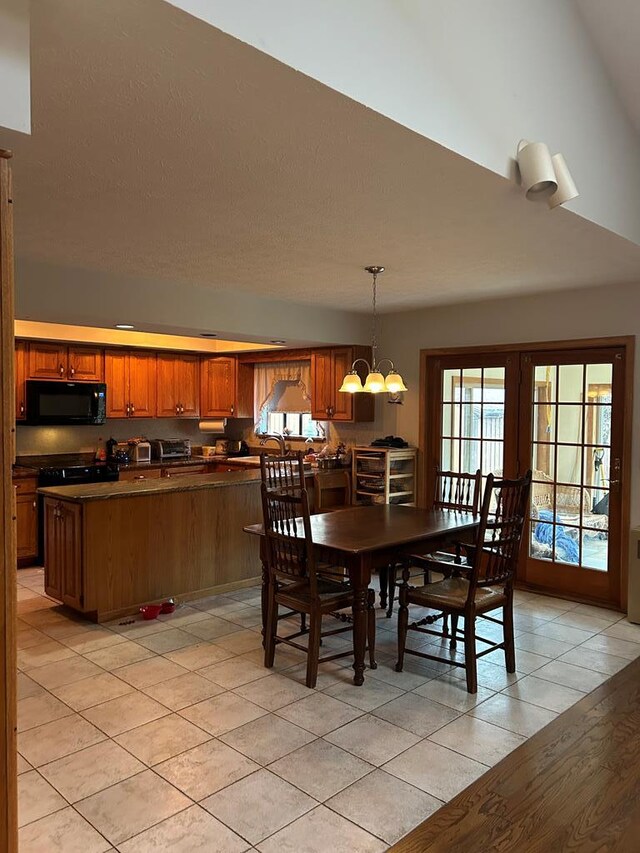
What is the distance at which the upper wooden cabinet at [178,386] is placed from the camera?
7.41 meters

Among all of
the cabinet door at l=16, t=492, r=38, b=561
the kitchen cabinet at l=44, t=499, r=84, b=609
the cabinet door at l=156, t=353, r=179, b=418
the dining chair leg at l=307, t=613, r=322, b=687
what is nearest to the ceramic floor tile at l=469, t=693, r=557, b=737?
the dining chair leg at l=307, t=613, r=322, b=687

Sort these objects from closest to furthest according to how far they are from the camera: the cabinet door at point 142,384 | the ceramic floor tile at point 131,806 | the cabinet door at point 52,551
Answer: the ceramic floor tile at point 131,806, the cabinet door at point 52,551, the cabinet door at point 142,384

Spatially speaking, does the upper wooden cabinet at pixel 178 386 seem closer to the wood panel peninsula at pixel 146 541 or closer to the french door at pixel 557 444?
the wood panel peninsula at pixel 146 541

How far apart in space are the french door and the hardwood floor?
2.12 m

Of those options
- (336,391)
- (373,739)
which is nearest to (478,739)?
(373,739)

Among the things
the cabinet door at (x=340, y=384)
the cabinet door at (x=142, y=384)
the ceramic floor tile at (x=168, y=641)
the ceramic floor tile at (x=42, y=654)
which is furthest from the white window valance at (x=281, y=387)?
the ceramic floor tile at (x=42, y=654)

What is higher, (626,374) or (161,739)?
(626,374)

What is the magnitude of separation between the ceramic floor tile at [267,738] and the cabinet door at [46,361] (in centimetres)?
451

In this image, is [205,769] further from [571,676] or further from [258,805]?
[571,676]

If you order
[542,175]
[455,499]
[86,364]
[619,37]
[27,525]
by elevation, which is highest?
[619,37]

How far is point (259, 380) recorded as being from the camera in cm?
801

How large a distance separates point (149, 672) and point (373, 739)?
1.44 metres

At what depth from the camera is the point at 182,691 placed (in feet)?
11.4

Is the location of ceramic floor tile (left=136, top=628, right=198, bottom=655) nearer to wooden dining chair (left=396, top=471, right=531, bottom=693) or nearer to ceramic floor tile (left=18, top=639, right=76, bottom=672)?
ceramic floor tile (left=18, top=639, right=76, bottom=672)
